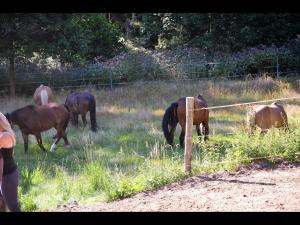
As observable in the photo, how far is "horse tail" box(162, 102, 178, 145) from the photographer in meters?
10.0

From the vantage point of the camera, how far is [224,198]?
587cm

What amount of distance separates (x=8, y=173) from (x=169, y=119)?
558cm

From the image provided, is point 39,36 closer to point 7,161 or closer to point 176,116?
point 176,116

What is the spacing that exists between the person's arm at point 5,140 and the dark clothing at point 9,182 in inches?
3.4

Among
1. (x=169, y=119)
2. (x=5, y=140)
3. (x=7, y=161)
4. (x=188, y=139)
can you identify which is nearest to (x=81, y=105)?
(x=169, y=119)

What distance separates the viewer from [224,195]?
5.99 meters

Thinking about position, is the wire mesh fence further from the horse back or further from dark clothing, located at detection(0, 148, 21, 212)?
dark clothing, located at detection(0, 148, 21, 212)

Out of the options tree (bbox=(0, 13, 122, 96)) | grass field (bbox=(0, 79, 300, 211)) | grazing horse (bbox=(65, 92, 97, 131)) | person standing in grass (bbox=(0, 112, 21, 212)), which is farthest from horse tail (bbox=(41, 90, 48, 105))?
person standing in grass (bbox=(0, 112, 21, 212))

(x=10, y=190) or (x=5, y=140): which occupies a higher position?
(x=5, y=140)

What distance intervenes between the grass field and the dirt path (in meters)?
0.30

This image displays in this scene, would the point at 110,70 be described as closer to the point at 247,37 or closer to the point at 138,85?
the point at 138,85

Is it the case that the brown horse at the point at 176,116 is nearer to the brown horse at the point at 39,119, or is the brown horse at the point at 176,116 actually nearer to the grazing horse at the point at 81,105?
the brown horse at the point at 39,119

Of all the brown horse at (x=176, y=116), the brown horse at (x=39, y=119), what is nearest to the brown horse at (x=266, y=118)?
the brown horse at (x=176, y=116)

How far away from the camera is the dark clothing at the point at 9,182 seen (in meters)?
4.84
